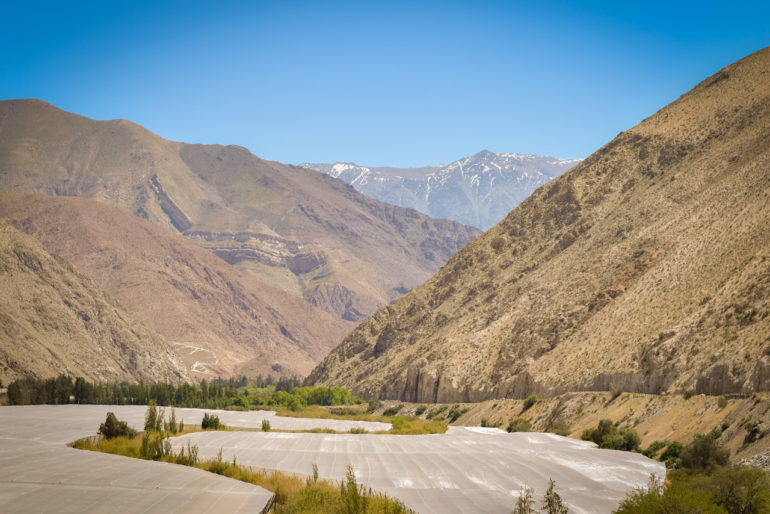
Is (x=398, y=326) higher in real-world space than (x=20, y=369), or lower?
higher

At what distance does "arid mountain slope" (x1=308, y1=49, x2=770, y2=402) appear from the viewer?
55281 millimetres

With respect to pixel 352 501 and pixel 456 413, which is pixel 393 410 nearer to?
pixel 456 413

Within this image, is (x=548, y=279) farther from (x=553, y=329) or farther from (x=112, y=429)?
(x=112, y=429)

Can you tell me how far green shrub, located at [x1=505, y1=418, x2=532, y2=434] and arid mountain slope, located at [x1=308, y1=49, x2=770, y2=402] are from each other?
5557 mm

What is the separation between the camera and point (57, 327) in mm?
168750

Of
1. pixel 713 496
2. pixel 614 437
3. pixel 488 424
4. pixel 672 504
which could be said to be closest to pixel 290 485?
pixel 672 504

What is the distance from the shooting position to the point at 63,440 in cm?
4000

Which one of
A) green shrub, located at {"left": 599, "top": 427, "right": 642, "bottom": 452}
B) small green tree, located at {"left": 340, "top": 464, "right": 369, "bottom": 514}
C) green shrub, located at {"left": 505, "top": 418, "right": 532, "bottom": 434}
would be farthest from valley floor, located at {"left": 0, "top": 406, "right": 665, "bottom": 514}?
green shrub, located at {"left": 505, "top": 418, "right": 532, "bottom": 434}

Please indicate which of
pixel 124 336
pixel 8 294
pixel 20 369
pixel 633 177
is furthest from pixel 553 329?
pixel 124 336

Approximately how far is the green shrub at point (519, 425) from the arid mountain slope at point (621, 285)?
556 cm

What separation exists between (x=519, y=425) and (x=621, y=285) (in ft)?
89.6

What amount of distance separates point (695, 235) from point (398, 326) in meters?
65.9

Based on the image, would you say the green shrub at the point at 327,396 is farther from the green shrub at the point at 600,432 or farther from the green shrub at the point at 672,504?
the green shrub at the point at 672,504

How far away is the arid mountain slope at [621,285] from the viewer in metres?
55.3
